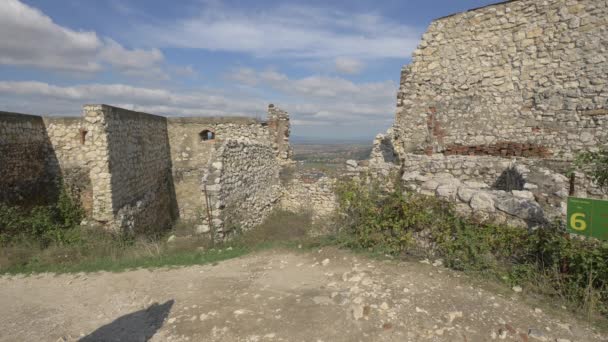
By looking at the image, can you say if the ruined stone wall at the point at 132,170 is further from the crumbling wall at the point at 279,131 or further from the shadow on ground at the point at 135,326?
the shadow on ground at the point at 135,326

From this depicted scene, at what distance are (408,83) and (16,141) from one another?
1105 centimetres

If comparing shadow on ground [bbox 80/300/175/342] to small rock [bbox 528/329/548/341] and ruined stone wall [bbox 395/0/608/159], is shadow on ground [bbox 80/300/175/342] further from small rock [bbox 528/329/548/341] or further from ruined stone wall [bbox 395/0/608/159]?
ruined stone wall [bbox 395/0/608/159]

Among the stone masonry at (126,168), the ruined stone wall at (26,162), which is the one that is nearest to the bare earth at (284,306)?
the stone masonry at (126,168)

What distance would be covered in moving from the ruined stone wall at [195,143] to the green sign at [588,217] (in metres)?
10.4

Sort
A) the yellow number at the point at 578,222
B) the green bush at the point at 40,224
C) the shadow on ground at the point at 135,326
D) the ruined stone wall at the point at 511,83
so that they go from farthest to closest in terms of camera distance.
Answer: the green bush at the point at 40,224, the ruined stone wall at the point at 511,83, the shadow on ground at the point at 135,326, the yellow number at the point at 578,222

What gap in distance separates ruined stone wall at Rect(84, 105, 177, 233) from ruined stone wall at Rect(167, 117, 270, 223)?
340 mm

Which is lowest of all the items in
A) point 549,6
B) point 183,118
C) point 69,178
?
point 69,178

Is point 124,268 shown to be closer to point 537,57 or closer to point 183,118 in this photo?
point 183,118

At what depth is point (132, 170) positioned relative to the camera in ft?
32.5

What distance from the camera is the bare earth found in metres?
3.60

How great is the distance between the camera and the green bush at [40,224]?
7887 mm

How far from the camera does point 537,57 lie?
793 cm

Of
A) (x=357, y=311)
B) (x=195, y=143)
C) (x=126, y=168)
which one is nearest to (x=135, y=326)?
(x=357, y=311)

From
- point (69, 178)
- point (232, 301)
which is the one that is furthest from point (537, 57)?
point (69, 178)
